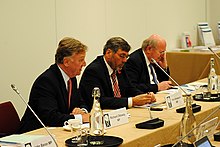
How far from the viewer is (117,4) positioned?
22.7ft

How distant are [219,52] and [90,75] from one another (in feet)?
11.4

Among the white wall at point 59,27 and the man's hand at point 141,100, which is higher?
the white wall at point 59,27

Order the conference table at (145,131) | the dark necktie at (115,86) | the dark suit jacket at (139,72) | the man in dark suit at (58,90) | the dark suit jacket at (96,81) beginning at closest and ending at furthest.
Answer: the conference table at (145,131)
the man in dark suit at (58,90)
the dark suit jacket at (96,81)
the dark necktie at (115,86)
the dark suit jacket at (139,72)

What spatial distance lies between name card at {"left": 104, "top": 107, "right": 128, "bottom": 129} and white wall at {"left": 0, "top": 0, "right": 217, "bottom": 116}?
209 cm

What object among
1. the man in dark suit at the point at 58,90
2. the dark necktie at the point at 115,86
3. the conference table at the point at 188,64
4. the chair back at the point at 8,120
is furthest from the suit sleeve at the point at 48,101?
the conference table at the point at 188,64

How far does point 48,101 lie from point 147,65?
1829mm

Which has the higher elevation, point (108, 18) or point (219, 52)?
point (108, 18)

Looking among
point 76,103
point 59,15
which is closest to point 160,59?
point 59,15

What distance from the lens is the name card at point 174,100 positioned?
160 inches

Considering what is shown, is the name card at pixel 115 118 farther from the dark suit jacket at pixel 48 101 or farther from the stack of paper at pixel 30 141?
the stack of paper at pixel 30 141

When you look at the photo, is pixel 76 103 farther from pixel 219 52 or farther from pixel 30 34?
pixel 219 52

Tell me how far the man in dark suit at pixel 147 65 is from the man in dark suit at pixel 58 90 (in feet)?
4.15

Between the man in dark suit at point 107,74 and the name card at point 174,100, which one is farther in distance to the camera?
the man in dark suit at point 107,74

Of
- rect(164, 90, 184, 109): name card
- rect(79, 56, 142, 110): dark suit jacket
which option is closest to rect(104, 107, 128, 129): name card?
rect(164, 90, 184, 109): name card
